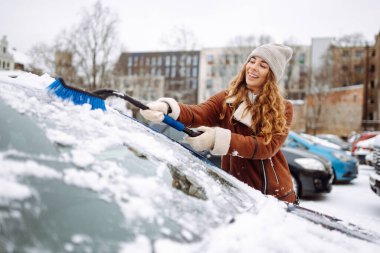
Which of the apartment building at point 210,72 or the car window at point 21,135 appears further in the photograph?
the apartment building at point 210,72

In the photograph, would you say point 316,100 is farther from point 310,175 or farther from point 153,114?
point 153,114

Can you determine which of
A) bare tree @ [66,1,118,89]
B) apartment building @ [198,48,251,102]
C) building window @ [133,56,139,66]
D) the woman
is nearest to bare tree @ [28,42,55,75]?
bare tree @ [66,1,118,89]

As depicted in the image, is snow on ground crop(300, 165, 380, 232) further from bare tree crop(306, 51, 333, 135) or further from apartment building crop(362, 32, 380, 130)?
apartment building crop(362, 32, 380, 130)

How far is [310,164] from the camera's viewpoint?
5.61 metres

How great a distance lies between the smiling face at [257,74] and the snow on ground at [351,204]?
252 centimetres

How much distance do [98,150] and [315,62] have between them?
4715 cm

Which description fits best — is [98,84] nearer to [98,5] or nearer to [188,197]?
[98,5]

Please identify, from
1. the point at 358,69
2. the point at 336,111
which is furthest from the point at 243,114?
the point at 358,69

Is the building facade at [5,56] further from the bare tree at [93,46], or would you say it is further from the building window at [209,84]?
the building window at [209,84]

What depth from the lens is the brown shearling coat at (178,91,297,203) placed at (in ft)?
6.21

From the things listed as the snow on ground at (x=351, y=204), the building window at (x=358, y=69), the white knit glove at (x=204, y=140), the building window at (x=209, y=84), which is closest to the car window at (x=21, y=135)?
the white knit glove at (x=204, y=140)

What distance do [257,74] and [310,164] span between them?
12.6 feet

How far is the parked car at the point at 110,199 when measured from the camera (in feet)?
2.82

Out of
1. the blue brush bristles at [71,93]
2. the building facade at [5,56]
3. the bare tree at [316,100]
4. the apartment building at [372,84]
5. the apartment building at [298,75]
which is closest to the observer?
the blue brush bristles at [71,93]
